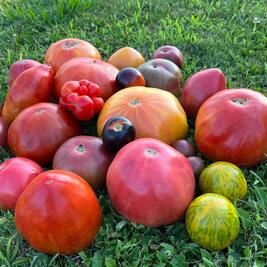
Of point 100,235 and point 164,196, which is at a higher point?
point 164,196

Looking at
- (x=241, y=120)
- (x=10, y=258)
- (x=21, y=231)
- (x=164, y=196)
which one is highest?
(x=241, y=120)

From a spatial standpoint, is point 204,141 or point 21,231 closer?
point 21,231

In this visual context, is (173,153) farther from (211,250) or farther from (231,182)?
(211,250)

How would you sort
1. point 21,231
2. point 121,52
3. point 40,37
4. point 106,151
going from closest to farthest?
point 21,231 → point 106,151 → point 121,52 → point 40,37

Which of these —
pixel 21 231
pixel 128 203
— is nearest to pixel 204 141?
pixel 128 203

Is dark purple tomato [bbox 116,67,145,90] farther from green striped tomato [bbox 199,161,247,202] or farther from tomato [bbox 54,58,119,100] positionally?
green striped tomato [bbox 199,161,247,202]

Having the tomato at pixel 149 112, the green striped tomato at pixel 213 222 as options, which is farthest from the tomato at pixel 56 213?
the tomato at pixel 149 112

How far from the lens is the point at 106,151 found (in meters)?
2.54

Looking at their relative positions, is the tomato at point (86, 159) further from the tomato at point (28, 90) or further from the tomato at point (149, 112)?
the tomato at point (28, 90)

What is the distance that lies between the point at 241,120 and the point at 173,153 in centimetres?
43

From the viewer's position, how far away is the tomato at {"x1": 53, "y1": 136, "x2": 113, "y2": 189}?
97.2 inches

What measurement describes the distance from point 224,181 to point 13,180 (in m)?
1.08

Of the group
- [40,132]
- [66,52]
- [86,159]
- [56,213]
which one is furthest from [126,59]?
→ [56,213]

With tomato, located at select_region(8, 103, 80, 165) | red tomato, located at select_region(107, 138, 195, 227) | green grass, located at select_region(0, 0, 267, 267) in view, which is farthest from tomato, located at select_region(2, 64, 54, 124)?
red tomato, located at select_region(107, 138, 195, 227)
